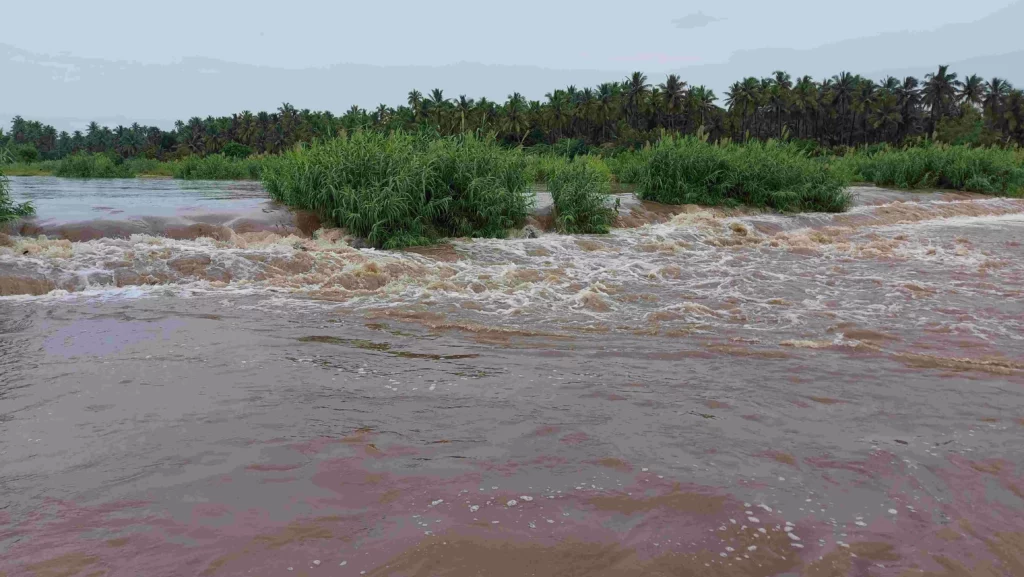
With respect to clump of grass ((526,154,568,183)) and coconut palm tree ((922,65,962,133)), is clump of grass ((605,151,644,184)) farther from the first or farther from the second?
coconut palm tree ((922,65,962,133))

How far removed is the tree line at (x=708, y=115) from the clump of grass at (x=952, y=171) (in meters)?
28.2

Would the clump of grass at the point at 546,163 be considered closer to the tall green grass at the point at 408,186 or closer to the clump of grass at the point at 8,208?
the tall green grass at the point at 408,186

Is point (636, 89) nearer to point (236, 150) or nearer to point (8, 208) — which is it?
point (236, 150)

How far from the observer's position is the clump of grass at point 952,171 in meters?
23.0

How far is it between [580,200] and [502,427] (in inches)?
390

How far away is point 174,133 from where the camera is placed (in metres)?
74.8

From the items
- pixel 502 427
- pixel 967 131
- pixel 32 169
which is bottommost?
pixel 502 427

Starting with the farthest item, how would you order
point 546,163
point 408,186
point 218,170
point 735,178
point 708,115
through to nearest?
point 708,115 < point 218,170 < point 735,178 < point 546,163 < point 408,186

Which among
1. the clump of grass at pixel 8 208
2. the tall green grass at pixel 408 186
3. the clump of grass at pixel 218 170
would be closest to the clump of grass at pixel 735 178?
the tall green grass at pixel 408 186

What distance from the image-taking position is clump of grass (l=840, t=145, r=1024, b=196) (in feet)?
75.4

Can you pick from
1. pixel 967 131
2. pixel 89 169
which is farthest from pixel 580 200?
pixel 967 131

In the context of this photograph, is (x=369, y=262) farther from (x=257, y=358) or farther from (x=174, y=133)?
(x=174, y=133)

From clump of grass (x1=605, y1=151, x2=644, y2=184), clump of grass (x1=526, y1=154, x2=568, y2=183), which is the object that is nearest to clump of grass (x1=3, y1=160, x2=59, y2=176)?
clump of grass (x1=605, y1=151, x2=644, y2=184)

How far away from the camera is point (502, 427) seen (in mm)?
3455
